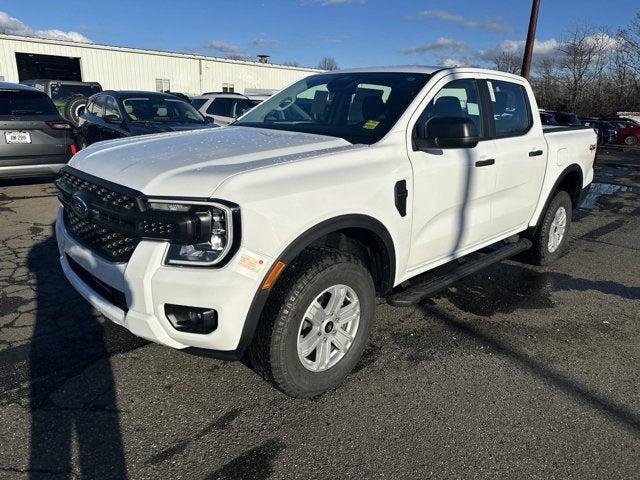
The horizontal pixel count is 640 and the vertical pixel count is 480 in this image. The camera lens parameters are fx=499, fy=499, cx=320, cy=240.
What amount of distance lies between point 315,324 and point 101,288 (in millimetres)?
1198

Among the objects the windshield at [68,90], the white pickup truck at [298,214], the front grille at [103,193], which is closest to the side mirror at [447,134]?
the white pickup truck at [298,214]

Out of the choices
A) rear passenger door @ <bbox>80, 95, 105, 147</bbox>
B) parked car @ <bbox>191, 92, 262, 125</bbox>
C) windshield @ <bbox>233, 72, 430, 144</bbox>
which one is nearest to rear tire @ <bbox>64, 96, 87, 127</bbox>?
rear passenger door @ <bbox>80, 95, 105, 147</bbox>

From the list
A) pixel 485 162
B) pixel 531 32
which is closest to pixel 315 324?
pixel 485 162

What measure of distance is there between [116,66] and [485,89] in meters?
32.9

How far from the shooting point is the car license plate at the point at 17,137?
22.6 feet

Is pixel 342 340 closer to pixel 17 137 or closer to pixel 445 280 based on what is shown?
pixel 445 280

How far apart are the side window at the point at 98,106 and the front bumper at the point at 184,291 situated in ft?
24.2

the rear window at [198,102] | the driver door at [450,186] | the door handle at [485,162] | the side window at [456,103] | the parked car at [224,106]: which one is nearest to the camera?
the driver door at [450,186]

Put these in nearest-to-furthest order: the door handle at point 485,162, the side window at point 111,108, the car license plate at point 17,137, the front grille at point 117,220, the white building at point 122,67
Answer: the front grille at point 117,220 → the door handle at point 485,162 → the car license plate at point 17,137 → the side window at point 111,108 → the white building at point 122,67

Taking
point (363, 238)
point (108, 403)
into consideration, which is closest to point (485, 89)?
point (363, 238)

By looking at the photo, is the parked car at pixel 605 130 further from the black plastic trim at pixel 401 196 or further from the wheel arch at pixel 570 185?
the black plastic trim at pixel 401 196

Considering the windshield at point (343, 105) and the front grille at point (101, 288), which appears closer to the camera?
the front grille at point (101, 288)

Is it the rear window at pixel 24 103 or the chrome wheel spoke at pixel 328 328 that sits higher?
the rear window at pixel 24 103

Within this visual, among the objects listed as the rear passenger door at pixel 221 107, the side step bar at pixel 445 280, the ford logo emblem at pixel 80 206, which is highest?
the rear passenger door at pixel 221 107
